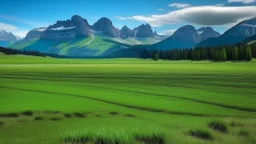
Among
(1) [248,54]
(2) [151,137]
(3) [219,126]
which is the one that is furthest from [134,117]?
(1) [248,54]

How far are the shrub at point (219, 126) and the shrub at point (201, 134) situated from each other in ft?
11.6

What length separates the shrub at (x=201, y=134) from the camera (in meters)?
21.3

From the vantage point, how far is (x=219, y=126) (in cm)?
2511

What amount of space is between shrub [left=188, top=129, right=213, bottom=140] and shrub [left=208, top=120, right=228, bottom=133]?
3.54 metres

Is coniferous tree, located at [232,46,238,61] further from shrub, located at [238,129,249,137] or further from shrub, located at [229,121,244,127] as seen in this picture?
Result: shrub, located at [238,129,249,137]

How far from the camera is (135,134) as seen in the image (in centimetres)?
1855

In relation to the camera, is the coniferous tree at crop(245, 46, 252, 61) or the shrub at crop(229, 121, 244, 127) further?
the coniferous tree at crop(245, 46, 252, 61)

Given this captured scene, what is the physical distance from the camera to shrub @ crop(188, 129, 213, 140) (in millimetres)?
21328

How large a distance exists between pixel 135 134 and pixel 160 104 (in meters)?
19.7

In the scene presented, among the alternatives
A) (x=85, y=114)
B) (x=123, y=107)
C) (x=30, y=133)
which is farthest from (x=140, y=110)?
(x=30, y=133)

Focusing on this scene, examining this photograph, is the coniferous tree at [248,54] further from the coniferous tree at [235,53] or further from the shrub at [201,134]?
the shrub at [201,134]

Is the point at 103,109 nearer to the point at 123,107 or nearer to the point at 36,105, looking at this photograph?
the point at 123,107

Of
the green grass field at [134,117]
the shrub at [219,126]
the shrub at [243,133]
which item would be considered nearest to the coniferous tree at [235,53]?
the green grass field at [134,117]

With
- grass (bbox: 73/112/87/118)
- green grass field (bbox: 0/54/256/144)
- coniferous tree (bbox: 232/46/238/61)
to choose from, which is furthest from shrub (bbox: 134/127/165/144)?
coniferous tree (bbox: 232/46/238/61)
